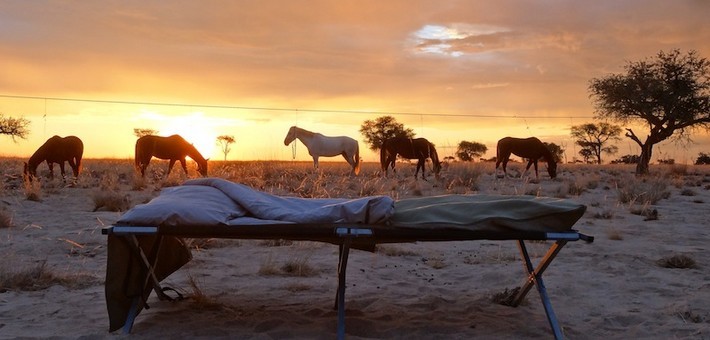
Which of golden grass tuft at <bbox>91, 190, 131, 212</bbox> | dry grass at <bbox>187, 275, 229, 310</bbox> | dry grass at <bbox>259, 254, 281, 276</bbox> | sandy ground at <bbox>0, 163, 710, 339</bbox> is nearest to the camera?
sandy ground at <bbox>0, 163, 710, 339</bbox>

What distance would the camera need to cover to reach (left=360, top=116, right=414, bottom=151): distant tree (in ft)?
177

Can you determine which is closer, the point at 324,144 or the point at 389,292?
the point at 389,292

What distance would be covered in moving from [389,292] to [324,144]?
20746mm

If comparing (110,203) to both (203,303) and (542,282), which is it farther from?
(542,282)

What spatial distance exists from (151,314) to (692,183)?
60.1ft

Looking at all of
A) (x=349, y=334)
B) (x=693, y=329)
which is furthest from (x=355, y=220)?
(x=693, y=329)

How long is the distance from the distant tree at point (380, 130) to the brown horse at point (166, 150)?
117 feet

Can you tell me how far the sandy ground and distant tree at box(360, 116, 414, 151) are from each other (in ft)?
147

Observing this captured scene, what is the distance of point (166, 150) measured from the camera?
18375mm

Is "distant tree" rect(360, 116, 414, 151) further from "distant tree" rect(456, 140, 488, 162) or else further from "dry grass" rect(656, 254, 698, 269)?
"dry grass" rect(656, 254, 698, 269)

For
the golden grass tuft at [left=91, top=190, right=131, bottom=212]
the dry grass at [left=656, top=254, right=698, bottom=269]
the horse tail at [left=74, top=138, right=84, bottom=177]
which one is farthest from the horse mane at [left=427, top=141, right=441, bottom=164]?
the dry grass at [left=656, top=254, right=698, bottom=269]

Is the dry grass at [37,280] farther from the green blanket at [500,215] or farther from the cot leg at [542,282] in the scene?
the cot leg at [542,282]

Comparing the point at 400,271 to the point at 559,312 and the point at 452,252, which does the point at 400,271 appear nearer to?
the point at 452,252

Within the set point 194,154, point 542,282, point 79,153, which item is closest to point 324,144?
point 194,154
